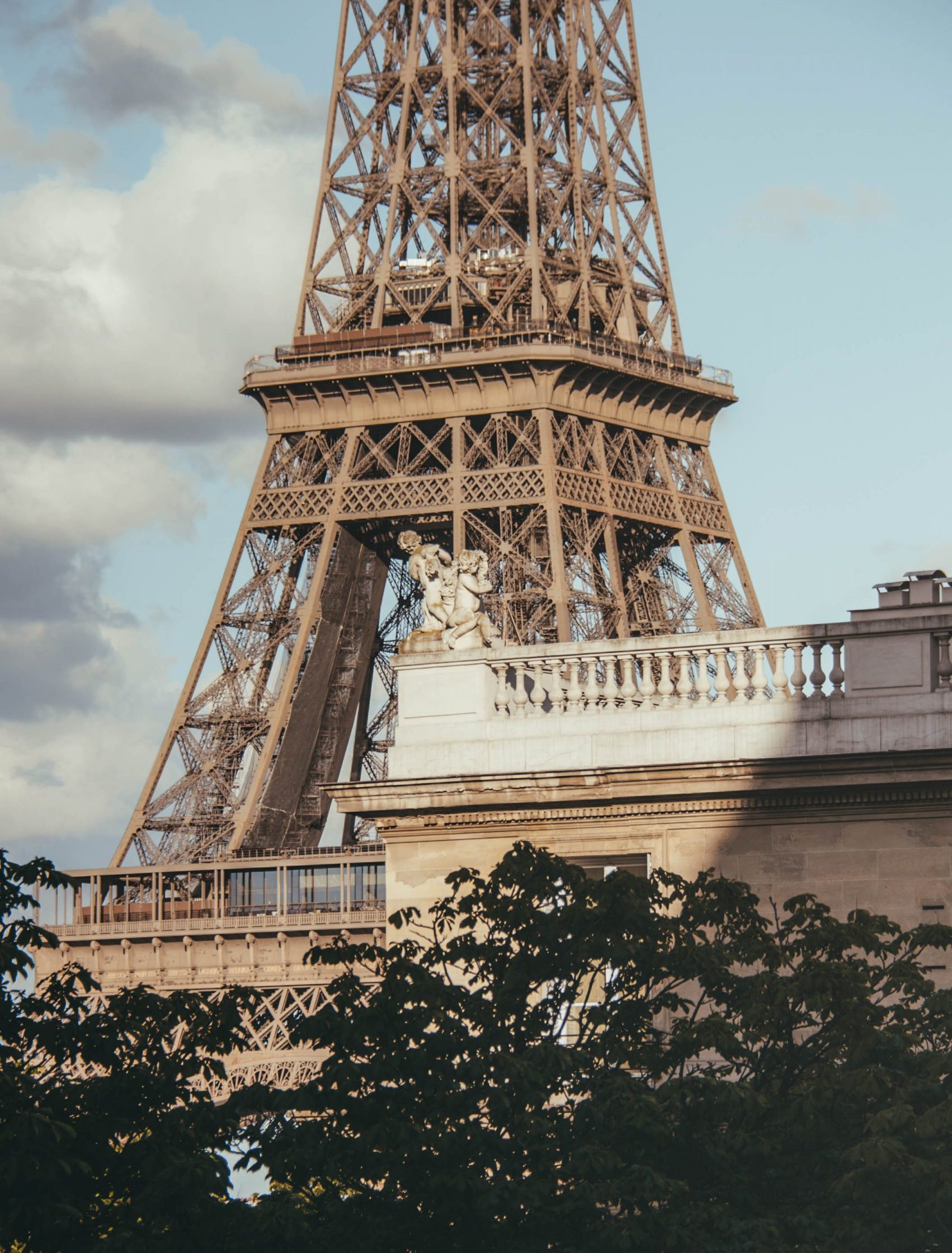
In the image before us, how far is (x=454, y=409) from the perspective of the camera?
7844 cm

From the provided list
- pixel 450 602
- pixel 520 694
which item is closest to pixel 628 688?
pixel 520 694

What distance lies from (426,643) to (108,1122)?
24.5 feet

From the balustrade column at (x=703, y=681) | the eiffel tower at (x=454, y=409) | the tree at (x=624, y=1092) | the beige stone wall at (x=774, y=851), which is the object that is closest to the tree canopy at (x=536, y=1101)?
the tree at (x=624, y=1092)

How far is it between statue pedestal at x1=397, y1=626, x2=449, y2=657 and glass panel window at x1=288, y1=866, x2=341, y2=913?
172 ft

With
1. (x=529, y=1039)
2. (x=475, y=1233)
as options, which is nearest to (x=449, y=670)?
(x=529, y=1039)

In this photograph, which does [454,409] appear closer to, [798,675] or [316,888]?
[316,888]

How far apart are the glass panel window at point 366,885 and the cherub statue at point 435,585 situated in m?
52.4

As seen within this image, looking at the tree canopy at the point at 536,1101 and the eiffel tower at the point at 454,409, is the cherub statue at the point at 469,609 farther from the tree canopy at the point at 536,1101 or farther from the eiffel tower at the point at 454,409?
the eiffel tower at the point at 454,409

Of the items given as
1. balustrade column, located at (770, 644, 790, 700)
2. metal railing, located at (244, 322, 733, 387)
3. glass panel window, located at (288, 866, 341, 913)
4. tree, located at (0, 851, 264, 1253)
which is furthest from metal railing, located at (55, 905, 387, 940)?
tree, located at (0, 851, 264, 1253)

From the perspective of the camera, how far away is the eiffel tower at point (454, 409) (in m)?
77.4

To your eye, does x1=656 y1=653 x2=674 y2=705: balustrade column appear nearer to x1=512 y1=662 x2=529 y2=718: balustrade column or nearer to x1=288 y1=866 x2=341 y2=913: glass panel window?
x1=512 y1=662 x2=529 y2=718: balustrade column

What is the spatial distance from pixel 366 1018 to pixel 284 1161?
133 centimetres

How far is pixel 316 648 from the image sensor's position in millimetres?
80062

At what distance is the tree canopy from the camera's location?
65.9 feet
